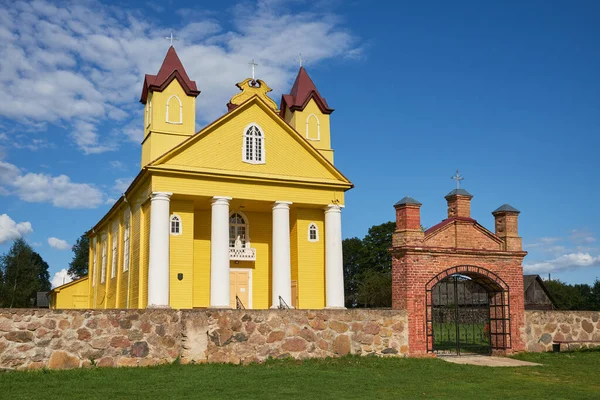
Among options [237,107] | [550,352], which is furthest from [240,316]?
[237,107]

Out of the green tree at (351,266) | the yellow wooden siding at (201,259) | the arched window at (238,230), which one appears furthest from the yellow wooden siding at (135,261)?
the green tree at (351,266)

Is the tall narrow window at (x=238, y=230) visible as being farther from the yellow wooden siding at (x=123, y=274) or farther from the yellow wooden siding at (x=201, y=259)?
the yellow wooden siding at (x=123, y=274)

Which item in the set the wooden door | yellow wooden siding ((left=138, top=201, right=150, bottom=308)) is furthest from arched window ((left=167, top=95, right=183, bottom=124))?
the wooden door

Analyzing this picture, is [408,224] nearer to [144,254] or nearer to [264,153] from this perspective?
[264,153]

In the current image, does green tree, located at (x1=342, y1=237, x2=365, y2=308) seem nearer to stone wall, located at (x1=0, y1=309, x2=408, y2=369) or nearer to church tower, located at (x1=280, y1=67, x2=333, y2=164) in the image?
church tower, located at (x1=280, y1=67, x2=333, y2=164)

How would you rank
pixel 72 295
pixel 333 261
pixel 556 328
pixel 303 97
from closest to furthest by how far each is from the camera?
pixel 556 328 → pixel 333 261 → pixel 303 97 → pixel 72 295

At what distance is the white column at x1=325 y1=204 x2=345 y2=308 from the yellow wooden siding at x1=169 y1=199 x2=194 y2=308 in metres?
5.80

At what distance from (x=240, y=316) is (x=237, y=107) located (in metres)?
12.6

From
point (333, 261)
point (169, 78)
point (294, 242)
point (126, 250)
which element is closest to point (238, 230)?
point (294, 242)

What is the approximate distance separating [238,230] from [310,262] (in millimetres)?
3701

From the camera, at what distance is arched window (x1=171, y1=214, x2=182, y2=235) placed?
86.1 feet

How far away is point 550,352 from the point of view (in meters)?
20.9

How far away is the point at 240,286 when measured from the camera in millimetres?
28906

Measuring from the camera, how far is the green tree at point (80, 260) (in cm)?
8810
